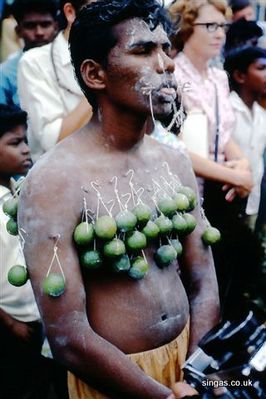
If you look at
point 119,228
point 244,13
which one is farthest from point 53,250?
point 244,13

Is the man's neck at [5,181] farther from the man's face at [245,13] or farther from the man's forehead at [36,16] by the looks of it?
the man's face at [245,13]

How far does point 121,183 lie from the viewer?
228cm

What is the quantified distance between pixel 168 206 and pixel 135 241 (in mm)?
186

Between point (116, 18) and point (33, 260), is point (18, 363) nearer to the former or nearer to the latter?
point (33, 260)

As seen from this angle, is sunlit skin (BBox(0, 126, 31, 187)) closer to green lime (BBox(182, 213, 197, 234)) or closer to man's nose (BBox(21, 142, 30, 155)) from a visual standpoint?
man's nose (BBox(21, 142, 30, 155))

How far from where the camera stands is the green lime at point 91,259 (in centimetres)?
211

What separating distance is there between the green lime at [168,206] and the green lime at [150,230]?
7cm

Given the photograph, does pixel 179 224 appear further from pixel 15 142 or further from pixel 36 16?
pixel 36 16

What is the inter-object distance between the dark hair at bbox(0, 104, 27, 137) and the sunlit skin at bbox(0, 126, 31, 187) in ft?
0.08

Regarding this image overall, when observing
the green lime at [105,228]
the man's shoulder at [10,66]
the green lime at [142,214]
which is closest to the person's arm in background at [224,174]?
the man's shoulder at [10,66]

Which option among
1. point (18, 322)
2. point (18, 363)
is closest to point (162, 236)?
point (18, 322)

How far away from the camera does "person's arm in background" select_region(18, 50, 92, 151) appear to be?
11.4 feet

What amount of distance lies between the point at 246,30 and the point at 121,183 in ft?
8.73

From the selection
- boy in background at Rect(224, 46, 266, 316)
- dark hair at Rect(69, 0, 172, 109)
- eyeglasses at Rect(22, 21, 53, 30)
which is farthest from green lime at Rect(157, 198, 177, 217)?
eyeglasses at Rect(22, 21, 53, 30)
